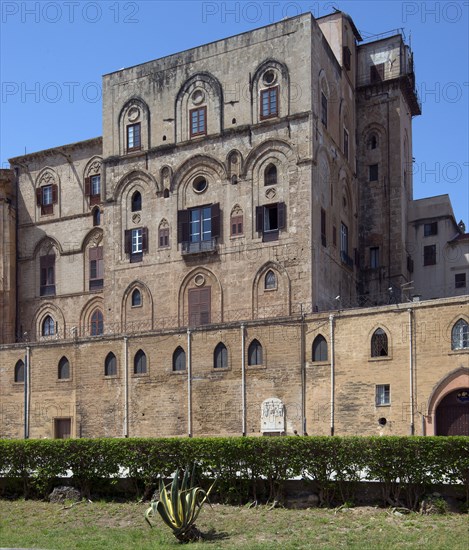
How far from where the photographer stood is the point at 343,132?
1748 inches

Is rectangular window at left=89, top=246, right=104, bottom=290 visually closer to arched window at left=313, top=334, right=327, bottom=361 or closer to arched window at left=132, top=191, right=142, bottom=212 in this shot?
arched window at left=132, top=191, right=142, bottom=212

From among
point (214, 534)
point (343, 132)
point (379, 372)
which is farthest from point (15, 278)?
point (214, 534)

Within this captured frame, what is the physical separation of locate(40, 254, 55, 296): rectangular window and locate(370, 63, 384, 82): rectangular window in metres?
21.8

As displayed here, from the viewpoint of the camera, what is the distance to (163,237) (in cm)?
4259

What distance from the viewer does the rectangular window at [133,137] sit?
4450 centimetres

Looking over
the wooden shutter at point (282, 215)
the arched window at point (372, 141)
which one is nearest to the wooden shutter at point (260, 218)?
the wooden shutter at point (282, 215)

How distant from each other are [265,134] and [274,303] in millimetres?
8481

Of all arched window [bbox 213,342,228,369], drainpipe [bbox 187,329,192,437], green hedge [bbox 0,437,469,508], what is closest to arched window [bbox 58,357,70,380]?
drainpipe [bbox 187,329,192,437]

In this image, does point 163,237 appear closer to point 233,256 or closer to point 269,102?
point 233,256

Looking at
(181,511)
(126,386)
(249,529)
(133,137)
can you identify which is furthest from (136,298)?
(181,511)

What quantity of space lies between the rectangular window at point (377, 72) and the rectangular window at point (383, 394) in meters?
21.6

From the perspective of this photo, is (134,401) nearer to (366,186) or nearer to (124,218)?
(124,218)

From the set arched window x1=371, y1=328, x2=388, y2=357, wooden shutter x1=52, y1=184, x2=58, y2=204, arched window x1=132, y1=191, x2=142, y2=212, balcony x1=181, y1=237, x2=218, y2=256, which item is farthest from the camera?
wooden shutter x1=52, y1=184, x2=58, y2=204

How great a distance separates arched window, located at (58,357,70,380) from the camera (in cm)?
4112
